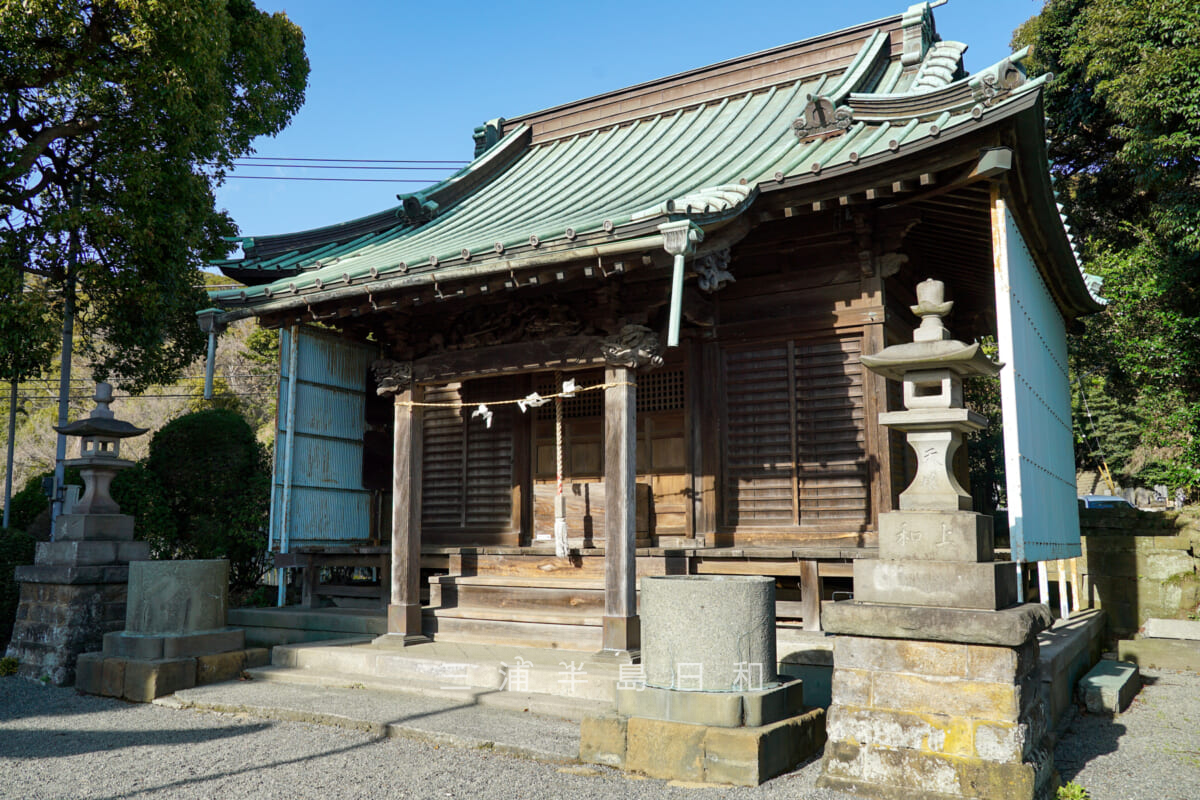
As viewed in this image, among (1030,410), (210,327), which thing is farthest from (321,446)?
(1030,410)

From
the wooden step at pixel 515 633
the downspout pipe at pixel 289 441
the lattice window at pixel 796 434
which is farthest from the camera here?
the downspout pipe at pixel 289 441

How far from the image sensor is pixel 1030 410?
24.5 feet

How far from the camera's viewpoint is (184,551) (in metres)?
14.3

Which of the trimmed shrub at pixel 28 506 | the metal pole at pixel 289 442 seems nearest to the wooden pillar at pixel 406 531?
the metal pole at pixel 289 442

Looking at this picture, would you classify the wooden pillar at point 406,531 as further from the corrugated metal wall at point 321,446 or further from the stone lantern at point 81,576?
the stone lantern at point 81,576

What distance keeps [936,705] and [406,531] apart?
5.72 m

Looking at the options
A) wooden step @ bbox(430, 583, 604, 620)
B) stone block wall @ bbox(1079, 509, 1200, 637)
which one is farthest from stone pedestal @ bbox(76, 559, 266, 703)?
stone block wall @ bbox(1079, 509, 1200, 637)

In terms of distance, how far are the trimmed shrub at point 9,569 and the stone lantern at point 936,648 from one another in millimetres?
10926

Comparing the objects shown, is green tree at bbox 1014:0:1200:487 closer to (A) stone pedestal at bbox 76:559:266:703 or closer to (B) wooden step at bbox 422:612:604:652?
(B) wooden step at bbox 422:612:604:652

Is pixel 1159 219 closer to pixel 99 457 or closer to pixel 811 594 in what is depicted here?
pixel 811 594

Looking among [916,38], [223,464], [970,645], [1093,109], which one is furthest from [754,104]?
[1093,109]

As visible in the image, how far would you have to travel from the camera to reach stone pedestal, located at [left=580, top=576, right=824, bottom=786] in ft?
16.8

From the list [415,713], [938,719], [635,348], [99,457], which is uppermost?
[635,348]

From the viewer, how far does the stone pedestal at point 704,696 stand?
5.12 meters
